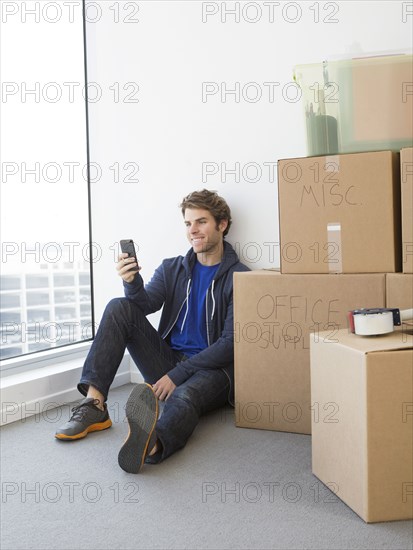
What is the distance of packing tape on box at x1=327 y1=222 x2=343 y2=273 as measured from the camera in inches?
73.1

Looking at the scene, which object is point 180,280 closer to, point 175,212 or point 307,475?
point 175,212

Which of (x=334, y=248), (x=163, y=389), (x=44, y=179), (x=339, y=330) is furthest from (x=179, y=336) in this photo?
(x=44, y=179)

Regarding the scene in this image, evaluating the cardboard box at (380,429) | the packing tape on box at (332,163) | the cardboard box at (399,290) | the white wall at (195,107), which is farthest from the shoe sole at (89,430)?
the packing tape on box at (332,163)

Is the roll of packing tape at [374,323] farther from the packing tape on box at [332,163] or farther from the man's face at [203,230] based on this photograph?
the man's face at [203,230]

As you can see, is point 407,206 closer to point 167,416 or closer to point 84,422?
point 167,416

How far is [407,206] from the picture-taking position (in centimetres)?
176

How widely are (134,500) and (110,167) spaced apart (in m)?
1.76

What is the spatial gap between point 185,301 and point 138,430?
0.85m

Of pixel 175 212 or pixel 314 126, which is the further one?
pixel 175 212

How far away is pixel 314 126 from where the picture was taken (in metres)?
1.89

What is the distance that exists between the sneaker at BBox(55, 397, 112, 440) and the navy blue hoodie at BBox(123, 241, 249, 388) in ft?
0.95

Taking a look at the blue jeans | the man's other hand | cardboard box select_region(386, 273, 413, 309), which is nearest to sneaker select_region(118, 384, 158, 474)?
the blue jeans

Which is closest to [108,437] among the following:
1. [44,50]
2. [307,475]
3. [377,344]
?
[307,475]

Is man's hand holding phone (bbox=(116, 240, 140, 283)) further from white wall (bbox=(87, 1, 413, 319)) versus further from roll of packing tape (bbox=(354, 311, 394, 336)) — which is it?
roll of packing tape (bbox=(354, 311, 394, 336))
